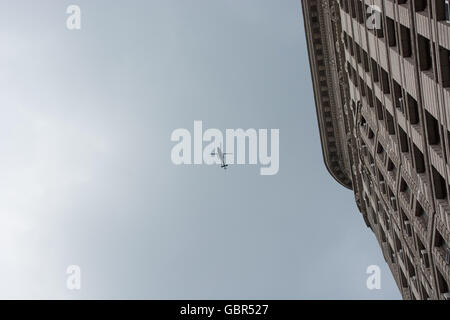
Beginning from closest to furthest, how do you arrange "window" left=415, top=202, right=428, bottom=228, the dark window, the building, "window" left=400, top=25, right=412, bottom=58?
the building → the dark window → "window" left=400, top=25, right=412, bottom=58 → "window" left=415, top=202, right=428, bottom=228

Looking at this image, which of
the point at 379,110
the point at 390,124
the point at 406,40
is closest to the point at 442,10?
the point at 406,40

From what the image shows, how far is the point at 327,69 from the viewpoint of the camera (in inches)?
1769

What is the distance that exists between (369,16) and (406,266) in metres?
17.4

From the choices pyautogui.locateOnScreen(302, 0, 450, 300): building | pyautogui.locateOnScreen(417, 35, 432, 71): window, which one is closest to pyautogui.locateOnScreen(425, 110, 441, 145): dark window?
pyautogui.locateOnScreen(302, 0, 450, 300): building

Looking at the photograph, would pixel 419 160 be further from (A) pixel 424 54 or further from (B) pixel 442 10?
(B) pixel 442 10

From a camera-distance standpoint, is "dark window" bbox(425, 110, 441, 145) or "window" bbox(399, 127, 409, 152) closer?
"dark window" bbox(425, 110, 441, 145)

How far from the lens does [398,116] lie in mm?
25000

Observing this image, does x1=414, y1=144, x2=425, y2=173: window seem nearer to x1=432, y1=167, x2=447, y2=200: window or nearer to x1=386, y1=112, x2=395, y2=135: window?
x1=432, y1=167, x2=447, y2=200: window

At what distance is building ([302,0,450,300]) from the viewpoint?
19.4 m

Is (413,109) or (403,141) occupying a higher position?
(413,109)

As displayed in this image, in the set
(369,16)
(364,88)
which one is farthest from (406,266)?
(369,16)

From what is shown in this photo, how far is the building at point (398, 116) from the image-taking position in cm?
1942

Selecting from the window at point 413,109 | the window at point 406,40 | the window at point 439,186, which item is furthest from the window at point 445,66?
the window at point 439,186

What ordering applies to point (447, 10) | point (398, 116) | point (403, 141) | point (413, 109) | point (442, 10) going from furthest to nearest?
point (403, 141) < point (398, 116) < point (413, 109) < point (442, 10) < point (447, 10)
